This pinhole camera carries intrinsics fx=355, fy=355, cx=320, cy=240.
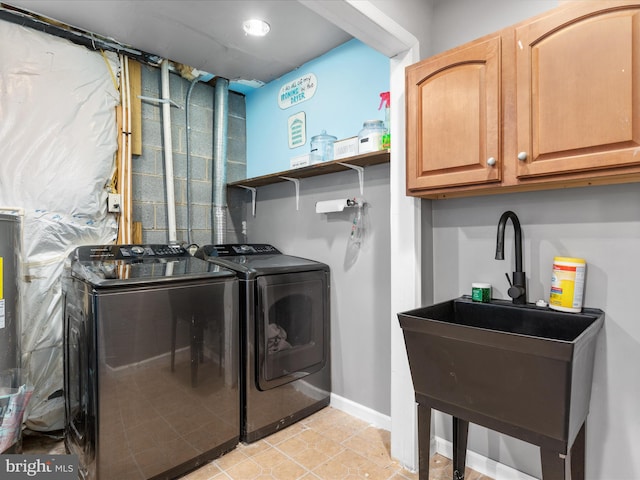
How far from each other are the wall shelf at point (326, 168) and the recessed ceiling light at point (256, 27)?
35.7 inches

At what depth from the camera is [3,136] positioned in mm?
2072

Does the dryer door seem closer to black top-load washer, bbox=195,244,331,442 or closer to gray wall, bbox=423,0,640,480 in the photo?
black top-load washer, bbox=195,244,331,442

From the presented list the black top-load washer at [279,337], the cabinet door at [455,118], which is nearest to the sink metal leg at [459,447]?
the black top-load washer at [279,337]

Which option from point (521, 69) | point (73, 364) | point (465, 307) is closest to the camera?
point (521, 69)

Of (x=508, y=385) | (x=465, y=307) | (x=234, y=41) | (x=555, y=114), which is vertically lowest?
(x=508, y=385)

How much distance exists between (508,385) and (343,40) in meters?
2.28

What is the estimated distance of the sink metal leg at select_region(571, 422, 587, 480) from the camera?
4.76 feet

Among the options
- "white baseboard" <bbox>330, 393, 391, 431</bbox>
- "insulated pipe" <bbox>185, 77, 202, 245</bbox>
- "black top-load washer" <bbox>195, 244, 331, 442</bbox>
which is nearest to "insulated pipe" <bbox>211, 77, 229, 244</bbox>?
"insulated pipe" <bbox>185, 77, 202, 245</bbox>

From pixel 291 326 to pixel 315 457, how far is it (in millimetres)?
747

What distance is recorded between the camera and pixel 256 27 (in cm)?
227

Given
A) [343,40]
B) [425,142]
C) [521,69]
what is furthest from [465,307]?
[343,40]

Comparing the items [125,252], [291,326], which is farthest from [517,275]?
[125,252]

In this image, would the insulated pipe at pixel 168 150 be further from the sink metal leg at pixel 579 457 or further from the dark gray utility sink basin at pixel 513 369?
the sink metal leg at pixel 579 457

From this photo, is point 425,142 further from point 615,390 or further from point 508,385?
point 615,390
